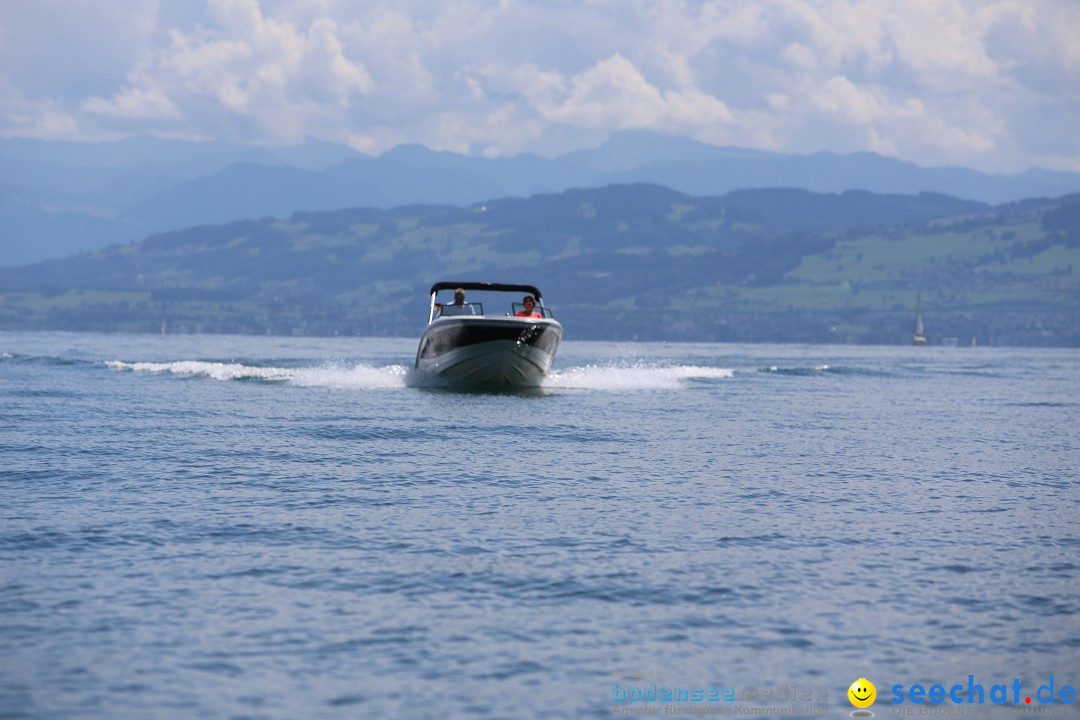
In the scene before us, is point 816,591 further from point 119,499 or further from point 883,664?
point 119,499

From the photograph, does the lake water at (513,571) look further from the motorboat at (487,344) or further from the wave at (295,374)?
the wave at (295,374)

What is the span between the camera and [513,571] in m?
13.2

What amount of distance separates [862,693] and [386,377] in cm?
4342

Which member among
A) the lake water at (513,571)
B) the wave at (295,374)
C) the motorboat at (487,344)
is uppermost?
the motorboat at (487,344)

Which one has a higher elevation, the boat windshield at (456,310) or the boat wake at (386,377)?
the boat windshield at (456,310)

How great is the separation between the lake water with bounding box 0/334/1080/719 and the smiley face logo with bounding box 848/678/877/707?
8 cm

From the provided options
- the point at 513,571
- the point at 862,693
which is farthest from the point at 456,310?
the point at 862,693

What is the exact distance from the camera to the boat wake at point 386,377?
157ft

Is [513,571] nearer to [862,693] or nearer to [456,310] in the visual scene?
[862,693]

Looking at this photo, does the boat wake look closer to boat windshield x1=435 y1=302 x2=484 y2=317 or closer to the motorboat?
the motorboat

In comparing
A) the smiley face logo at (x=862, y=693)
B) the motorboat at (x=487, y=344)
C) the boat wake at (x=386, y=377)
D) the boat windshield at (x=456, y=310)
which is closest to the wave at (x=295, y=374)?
the boat wake at (x=386, y=377)

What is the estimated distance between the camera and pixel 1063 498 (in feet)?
65.2

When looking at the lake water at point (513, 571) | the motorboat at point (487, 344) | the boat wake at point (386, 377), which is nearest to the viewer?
the lake water at point (513, 571)

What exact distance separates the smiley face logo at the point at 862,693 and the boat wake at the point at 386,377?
3381 centimetres
